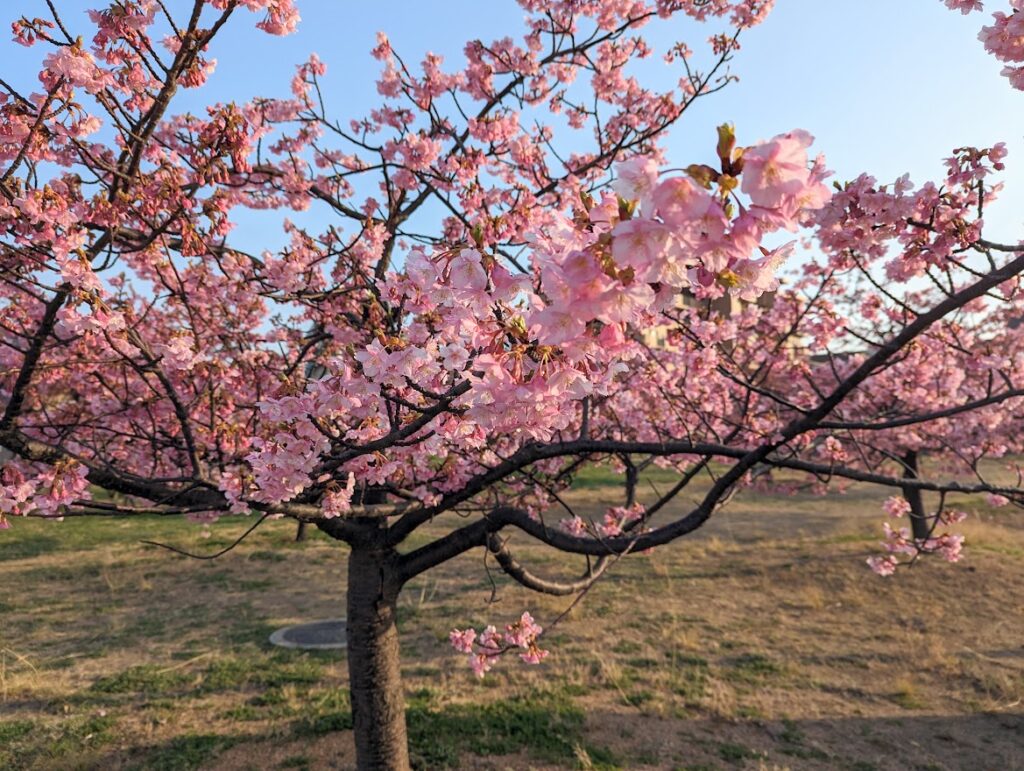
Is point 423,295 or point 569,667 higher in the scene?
point 423,295

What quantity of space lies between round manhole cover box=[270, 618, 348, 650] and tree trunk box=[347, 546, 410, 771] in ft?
11.3

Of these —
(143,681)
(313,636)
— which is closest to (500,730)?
(313,636)

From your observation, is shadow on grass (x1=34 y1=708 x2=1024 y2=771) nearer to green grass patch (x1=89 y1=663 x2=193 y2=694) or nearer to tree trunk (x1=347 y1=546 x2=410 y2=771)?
tree trunk (x1=347 y1=546 x2=410 y2=771)

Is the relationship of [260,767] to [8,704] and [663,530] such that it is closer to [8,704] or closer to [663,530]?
[8,704]

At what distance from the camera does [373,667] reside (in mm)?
4570

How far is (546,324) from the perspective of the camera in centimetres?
127

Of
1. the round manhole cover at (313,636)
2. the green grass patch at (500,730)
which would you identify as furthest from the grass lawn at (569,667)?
the round manhole cover at (313,636)

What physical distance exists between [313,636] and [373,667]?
4149 millimetres

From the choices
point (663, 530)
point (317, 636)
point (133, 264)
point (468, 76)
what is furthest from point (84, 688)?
point (468, 76)

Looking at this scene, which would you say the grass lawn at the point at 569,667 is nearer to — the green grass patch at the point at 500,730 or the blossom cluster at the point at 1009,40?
the green grass patch at the point at 500,730

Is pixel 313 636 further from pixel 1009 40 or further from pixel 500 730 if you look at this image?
pixel 1009 40

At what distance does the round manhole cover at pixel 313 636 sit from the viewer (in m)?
7.79

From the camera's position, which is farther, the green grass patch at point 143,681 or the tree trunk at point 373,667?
the green grass patch at point 143,681

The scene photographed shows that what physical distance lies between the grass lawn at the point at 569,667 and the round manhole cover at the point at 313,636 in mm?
244
